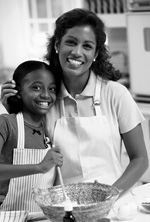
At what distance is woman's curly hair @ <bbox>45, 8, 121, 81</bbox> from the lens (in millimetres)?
1790

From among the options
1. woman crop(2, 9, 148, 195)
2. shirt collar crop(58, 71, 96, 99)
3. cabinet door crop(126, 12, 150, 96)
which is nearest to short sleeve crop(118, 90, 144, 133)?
woman crop(2, 9, 148, 195)

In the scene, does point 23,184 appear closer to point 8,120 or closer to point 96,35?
point 8,120

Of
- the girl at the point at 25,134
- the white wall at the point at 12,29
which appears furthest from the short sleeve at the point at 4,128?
the white wall at the point at 12,29

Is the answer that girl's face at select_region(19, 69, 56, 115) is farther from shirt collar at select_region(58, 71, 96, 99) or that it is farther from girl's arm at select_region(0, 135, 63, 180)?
girl's arm at select_region(0, 135, 63, 180)

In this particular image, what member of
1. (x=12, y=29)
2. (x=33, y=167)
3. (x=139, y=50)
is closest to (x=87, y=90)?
(x=33, y=167)

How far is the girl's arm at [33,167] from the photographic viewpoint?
1571 mm

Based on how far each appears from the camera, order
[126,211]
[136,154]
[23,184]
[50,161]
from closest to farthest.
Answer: [126,211]
[50,161]
[23,184]
[136,154]

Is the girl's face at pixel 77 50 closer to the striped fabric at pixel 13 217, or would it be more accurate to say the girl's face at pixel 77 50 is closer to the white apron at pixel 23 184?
the white apron at pixel 23 184

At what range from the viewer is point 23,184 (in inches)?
66.7

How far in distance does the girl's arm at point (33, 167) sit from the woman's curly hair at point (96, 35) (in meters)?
0.40

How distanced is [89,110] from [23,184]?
363mm

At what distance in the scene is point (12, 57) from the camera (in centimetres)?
417

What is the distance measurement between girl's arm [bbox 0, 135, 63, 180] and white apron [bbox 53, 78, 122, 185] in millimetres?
238

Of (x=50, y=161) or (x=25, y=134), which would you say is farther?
(x=25, y=134)
